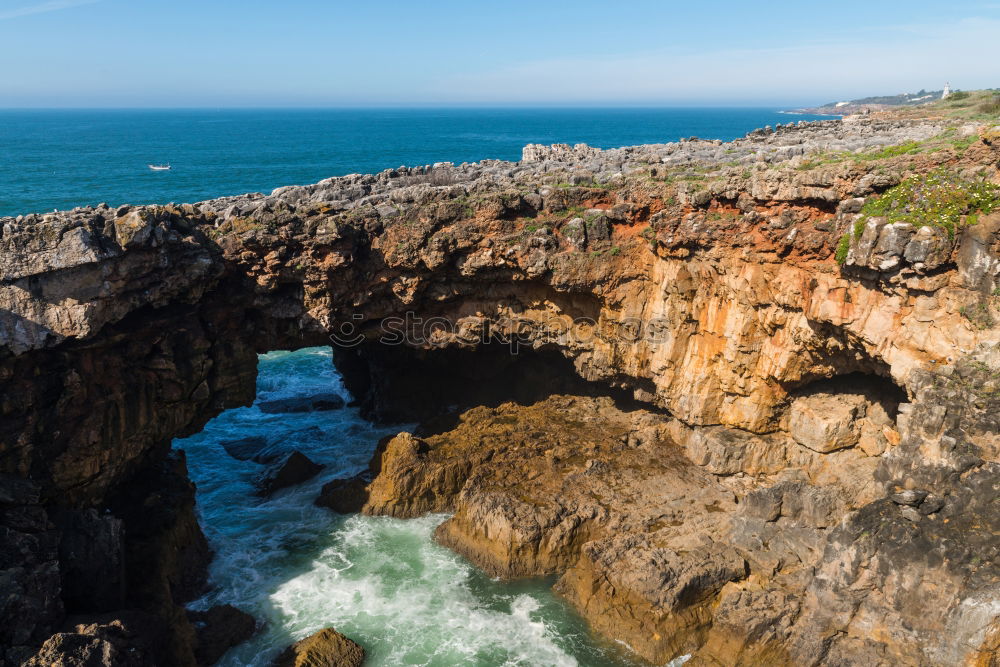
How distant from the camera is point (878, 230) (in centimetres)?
1841

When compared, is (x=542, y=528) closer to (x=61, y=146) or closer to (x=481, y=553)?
(x=481, y=553)

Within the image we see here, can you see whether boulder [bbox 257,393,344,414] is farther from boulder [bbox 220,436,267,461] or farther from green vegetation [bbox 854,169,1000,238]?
green vegetation [bbox 854,169,1000,238]

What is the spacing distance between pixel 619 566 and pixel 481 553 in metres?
5.11

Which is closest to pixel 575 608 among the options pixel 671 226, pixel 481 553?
pixel 481 553

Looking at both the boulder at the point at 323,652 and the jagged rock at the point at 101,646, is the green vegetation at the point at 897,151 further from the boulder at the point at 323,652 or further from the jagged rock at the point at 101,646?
the jagged rock at the point at 101,646

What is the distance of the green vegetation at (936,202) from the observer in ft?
57.2

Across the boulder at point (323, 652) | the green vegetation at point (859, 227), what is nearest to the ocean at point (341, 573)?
the boulder at point (323, 652)

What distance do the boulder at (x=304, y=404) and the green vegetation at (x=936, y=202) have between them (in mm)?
27956

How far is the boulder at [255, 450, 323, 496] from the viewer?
28.4m

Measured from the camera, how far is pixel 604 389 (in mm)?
29922

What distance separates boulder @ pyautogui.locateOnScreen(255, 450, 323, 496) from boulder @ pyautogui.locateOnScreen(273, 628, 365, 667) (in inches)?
401

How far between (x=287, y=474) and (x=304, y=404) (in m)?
8.70

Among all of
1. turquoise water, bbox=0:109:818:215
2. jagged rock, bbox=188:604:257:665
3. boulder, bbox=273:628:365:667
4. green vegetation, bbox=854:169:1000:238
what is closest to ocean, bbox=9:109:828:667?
jagged rock, bbox=188:604:257:665

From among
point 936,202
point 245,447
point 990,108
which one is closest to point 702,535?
point 936,202
